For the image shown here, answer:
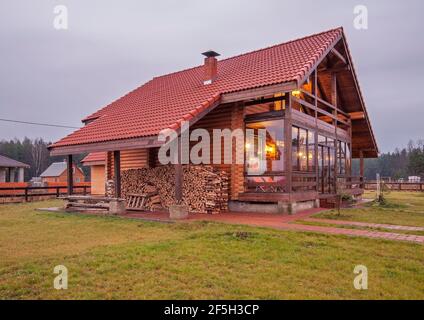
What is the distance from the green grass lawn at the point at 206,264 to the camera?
12.6ft

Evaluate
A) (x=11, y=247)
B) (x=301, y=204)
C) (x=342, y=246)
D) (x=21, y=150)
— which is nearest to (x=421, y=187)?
(x=301, y=204)

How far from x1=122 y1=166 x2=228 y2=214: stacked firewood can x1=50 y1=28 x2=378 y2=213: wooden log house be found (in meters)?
0.41

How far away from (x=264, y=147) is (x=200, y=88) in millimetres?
3646

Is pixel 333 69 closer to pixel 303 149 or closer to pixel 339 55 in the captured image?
pixel 339 55

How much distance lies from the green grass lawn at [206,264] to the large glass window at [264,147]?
4676 millimetres

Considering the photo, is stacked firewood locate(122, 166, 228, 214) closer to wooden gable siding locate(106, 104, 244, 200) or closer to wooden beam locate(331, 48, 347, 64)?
wooden gable siding locate(106, 104, 244, 200)

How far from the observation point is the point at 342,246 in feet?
19.7

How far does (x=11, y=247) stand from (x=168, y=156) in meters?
7.98

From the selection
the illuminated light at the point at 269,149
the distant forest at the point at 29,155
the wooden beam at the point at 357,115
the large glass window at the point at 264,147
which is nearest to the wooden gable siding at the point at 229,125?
the large glass window at the point at 264,147

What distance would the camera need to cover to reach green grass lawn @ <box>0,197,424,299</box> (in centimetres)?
385

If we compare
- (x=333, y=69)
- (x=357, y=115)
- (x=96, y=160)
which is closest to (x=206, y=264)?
(x=333, y=69)

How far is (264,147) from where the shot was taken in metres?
12.7

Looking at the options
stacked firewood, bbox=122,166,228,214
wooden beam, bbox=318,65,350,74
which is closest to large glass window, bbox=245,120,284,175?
stacked firewood, bbox=122,166,228,214
